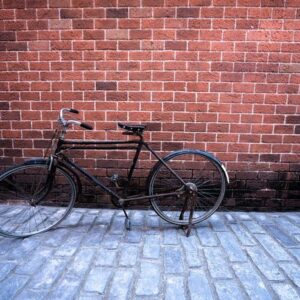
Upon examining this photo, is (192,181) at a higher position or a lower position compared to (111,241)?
higher

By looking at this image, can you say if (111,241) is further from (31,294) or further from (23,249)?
(31,294)

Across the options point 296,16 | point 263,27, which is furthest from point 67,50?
point 296,16

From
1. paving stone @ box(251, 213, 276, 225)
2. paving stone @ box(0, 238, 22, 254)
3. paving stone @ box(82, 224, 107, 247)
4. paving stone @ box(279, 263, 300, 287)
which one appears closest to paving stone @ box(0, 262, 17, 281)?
paving stone @ box(0, 238, 22, 254)

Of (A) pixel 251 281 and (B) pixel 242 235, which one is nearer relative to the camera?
(A) pixel 251 281

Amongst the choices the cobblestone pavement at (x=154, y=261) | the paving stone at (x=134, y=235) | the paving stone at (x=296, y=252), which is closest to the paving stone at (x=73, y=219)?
the cobblestone pavement at (x=154, y=261)

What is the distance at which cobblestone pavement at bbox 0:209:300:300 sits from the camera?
2205mm

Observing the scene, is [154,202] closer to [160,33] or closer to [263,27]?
[160,33]

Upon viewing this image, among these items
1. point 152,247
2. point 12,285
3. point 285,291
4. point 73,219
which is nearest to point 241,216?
point 152,247

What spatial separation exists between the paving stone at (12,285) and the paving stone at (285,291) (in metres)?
1.82

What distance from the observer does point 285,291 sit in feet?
7.22

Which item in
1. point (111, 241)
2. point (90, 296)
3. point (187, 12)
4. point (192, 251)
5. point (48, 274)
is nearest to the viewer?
point (90, 296)

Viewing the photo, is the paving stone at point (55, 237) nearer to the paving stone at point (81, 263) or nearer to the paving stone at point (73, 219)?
the paving stone at point (73, 219)

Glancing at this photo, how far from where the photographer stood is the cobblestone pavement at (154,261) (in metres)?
2.21

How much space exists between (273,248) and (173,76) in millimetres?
2009
